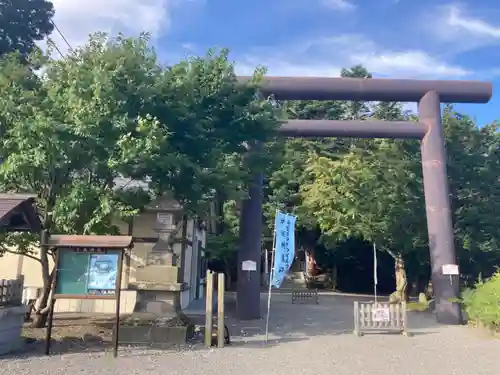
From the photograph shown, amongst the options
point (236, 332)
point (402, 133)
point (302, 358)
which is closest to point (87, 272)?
point (302, 358)

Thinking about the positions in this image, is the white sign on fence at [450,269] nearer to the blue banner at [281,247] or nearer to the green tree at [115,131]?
the blue banner at [281,247]

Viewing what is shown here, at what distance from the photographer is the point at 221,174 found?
10.8m

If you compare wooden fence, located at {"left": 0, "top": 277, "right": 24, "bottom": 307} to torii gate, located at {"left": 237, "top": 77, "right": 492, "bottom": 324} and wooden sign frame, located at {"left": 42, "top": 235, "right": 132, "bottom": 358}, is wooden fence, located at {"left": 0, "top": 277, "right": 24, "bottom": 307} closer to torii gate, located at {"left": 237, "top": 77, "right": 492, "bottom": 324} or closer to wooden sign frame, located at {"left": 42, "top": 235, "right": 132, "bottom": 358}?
wooden sign frame, located at {"left": 42, "top": 235, "right": 132, "bottom": 358}

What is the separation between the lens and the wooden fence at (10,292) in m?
8.40

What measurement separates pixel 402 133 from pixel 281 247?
7.11m

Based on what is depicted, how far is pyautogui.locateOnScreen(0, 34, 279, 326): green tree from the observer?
913cm

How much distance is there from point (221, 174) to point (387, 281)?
23.5 meters

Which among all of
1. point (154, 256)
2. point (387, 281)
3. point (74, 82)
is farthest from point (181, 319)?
point (387, 281)

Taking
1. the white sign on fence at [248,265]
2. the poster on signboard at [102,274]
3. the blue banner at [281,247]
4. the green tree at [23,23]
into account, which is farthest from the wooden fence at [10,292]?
the green tree at [23,23]

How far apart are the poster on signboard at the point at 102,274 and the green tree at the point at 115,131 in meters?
1.22

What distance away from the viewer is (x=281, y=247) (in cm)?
1098

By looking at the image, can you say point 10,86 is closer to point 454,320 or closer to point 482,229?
point 454,320

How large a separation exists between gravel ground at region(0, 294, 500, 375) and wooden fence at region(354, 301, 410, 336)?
243 mm

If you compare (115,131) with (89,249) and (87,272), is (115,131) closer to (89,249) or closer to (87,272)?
(89,249)
